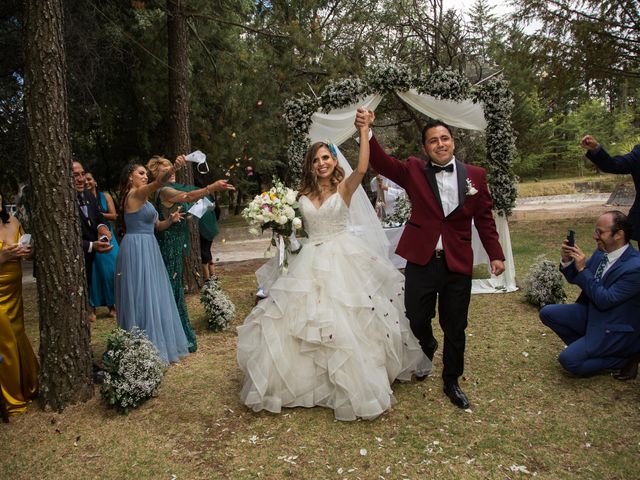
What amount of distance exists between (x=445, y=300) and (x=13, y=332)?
12.5 ft

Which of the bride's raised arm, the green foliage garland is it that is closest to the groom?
the bride's raised arm

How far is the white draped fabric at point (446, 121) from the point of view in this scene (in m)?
8.25

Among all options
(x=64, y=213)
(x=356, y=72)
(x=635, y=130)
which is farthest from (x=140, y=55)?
(x=635, y=130)

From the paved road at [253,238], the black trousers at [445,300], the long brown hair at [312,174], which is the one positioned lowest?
the paved road at [253,238]

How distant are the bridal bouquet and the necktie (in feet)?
Answer: 8.90

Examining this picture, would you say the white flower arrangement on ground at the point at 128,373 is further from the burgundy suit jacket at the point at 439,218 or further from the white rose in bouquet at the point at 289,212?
the burgundy suit jacket at the point at 439,218

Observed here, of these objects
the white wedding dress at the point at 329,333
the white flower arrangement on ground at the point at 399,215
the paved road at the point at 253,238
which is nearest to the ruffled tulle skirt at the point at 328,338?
the white wedding dress at the point at 329,333

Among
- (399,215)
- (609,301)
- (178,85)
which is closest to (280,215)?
(609,301)

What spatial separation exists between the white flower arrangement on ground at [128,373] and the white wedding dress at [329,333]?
83cm

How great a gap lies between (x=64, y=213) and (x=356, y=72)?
9.31 m

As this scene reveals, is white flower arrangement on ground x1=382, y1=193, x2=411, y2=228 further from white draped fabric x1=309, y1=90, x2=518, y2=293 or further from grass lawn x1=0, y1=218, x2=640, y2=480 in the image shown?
grass lawn x1=0, y1=218, x2=640, y2=480

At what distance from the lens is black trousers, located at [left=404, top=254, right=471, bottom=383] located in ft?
13.6

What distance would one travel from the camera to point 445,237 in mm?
4125

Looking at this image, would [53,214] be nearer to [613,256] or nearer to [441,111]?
[613,256]
